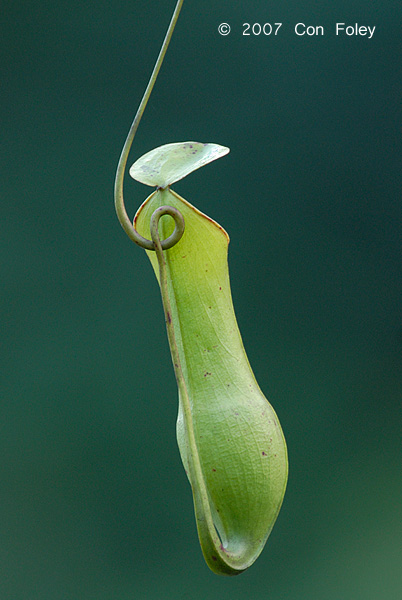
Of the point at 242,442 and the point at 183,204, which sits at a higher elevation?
the point at 183,204

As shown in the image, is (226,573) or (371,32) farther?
(371,32)

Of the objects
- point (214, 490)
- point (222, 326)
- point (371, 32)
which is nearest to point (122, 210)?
point (222, 326)

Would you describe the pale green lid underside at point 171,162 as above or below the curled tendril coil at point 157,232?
above

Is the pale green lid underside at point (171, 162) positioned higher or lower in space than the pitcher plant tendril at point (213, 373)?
higher

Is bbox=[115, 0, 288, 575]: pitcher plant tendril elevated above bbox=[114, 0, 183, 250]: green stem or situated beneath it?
situated beneath

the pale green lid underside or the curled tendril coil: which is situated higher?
the pale green lid underside

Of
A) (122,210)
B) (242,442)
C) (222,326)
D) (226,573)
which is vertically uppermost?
(122,210)

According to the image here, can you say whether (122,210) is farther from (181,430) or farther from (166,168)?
(181,430)
